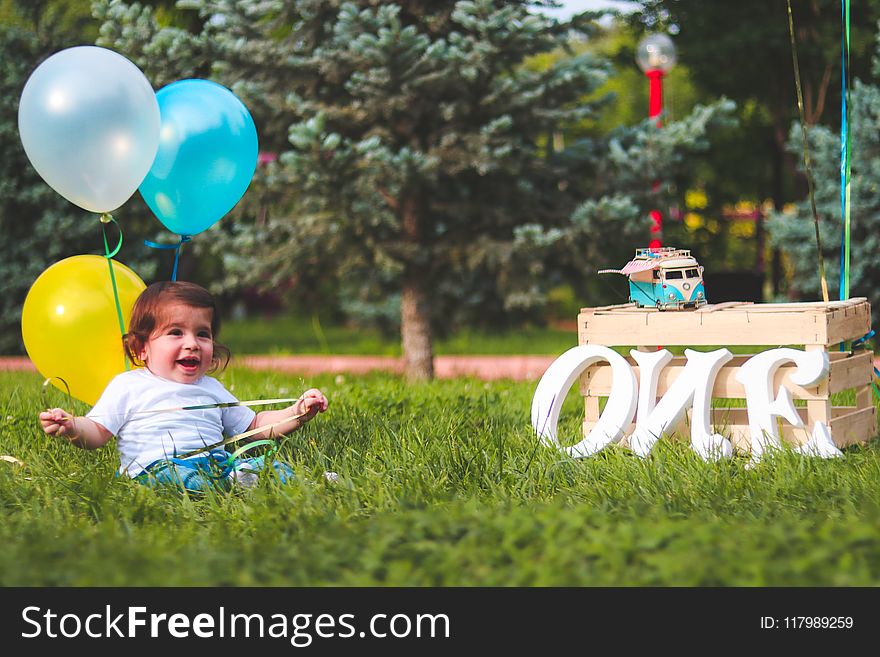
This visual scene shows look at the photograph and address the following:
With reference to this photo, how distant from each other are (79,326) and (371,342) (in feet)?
30.0

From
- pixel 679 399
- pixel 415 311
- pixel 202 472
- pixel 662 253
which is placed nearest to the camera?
pixel 202 472

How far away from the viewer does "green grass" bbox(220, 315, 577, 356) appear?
469 inches

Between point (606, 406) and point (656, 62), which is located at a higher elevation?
point (656, 62)

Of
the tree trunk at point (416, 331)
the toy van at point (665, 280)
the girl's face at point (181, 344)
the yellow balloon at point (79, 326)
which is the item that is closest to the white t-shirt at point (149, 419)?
the girl's face at point (181, 344)

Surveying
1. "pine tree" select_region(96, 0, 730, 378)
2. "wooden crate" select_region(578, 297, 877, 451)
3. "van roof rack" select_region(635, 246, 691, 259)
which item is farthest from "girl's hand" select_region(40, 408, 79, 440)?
"pine tree" select_region(96, 0, 730, 378)

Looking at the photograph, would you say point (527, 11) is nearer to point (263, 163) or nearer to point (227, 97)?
point (263, 163)

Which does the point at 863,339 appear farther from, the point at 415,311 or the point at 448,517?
the point at 415,311

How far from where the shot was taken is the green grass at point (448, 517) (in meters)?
2.48

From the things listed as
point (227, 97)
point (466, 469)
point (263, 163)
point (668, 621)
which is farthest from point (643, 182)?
point (668, 621)

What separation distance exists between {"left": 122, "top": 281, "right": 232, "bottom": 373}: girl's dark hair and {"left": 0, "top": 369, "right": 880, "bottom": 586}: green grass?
1.61 feet

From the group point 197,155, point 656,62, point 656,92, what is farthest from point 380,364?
point 197,155

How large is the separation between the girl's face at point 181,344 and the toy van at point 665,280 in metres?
1.69

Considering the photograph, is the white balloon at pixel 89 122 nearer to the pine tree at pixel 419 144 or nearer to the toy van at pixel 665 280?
the toy van at pixel 665 280

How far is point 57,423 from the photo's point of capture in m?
3.38
